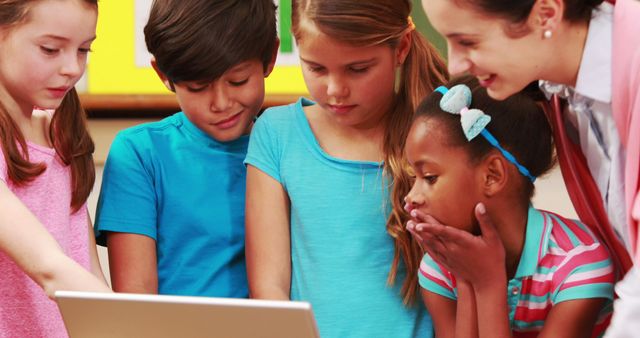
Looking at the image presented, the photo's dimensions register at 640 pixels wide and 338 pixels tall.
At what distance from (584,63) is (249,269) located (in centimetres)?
63

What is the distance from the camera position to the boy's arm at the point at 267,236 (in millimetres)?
1448

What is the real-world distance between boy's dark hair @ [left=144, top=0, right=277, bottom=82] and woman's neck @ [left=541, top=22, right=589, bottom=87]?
1.74ft

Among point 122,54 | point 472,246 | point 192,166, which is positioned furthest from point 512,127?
point 122,54

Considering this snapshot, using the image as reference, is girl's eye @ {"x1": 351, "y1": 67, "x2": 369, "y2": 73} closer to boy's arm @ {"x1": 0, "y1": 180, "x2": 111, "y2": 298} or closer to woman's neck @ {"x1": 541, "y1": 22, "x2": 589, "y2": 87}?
woman's neck @ {"x1": 541, "y1": 22, "x2": 589, "y2": 87}

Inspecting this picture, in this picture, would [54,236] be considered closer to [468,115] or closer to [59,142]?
[59,142]

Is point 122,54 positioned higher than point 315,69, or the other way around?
point 315,69

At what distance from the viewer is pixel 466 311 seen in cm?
133

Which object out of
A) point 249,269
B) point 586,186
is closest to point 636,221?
point 586,186

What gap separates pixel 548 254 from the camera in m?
1.30

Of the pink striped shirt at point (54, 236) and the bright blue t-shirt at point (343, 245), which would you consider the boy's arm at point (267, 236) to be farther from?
the pink striped shirt at point (54, 236)

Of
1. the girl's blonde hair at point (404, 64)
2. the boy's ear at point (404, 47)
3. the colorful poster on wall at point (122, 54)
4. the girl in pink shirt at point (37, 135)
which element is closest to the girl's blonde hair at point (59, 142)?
the girl in pink shirt at point (37, 135)

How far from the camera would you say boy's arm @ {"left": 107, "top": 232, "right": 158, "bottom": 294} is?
1.47m

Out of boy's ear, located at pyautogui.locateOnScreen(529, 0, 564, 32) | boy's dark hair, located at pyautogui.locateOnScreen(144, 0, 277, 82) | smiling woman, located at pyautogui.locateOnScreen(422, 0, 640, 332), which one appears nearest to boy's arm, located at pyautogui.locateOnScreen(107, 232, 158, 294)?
boy's dark hair, located at pyautogui.locateOnScreen(144, 0, 277, 82)

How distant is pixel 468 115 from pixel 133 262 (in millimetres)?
578
